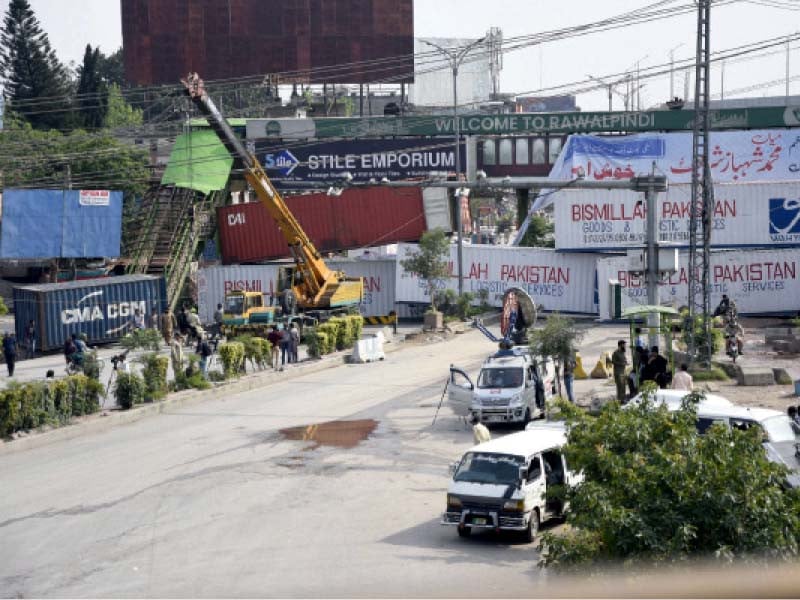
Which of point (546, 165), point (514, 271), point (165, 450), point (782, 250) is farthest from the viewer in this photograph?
point (546, 165)

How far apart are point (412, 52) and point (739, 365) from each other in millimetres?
63926

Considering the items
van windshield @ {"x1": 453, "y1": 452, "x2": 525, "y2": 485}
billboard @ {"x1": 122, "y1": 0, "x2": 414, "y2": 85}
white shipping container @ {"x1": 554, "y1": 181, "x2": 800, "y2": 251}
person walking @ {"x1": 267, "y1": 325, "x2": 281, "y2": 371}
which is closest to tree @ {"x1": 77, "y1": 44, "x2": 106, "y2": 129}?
billboard @ {"x1": 122, "y1": 0, "x2": 414, "y2": 85}

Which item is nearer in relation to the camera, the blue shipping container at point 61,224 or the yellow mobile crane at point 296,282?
the yellow mobile crane at point 296,282

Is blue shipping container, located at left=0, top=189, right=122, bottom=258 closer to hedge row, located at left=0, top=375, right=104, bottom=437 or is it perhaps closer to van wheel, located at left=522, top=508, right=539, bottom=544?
hedge row, located at left=0, top=375, right=104, bottom=437

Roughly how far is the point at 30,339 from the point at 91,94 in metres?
62.9

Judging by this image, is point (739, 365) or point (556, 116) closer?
point (739, 365)

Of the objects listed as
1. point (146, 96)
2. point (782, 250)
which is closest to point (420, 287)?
point (782, 250)

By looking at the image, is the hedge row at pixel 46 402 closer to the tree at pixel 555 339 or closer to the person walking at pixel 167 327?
the tree at pixel 555 339

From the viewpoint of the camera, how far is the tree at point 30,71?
10212 cm

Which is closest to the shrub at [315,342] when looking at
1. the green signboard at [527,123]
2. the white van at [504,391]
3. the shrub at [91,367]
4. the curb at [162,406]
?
the curb at [162,406]


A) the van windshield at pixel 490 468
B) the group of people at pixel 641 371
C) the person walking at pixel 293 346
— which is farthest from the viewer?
the person walking at pixel 293 346

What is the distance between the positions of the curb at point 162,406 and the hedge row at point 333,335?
425 millimetres

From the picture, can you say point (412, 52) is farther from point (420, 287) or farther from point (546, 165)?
point (420, 287)

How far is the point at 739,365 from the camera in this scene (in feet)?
101
